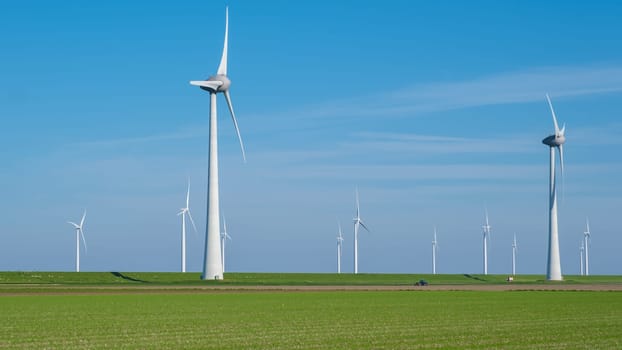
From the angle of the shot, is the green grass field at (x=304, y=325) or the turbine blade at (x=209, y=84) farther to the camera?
the turbine blade at (x=209, y=84)

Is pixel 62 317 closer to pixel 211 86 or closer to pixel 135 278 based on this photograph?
pixel 211 86

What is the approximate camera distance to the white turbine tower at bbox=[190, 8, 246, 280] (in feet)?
398

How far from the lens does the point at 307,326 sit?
4494 centimetres

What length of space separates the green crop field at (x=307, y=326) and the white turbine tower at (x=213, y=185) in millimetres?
53238

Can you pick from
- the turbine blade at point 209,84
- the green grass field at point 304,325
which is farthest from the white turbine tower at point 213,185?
the green grass field at point 304,325

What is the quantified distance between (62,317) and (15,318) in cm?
227

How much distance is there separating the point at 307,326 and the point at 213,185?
77141 millimetres

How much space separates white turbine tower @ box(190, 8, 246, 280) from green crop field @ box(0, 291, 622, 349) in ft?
175

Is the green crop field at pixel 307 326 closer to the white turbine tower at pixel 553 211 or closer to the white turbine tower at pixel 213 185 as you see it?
the white turbine tower at pixel 213 185

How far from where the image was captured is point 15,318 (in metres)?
50.6

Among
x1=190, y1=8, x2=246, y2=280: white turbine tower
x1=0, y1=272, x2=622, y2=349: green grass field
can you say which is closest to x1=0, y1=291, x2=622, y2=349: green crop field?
x1=0, y1=272, x2=622, y2=349: green grass field

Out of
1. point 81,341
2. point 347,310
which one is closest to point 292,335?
point 81,341

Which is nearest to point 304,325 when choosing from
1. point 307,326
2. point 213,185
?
point 307,326

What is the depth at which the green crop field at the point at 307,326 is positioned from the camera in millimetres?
35750
